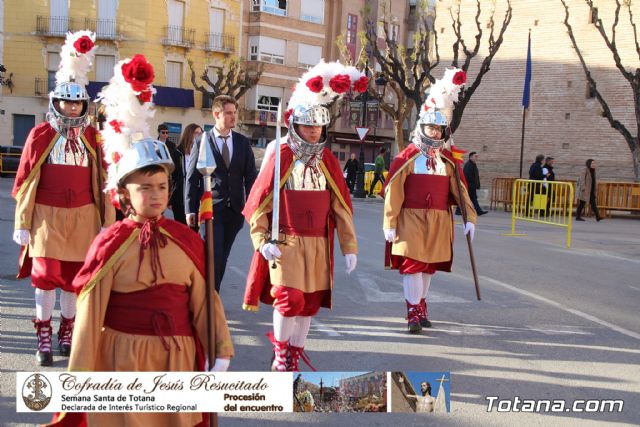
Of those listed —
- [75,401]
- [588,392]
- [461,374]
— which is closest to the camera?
[75,401]

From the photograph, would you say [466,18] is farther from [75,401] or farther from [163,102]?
[75,401]

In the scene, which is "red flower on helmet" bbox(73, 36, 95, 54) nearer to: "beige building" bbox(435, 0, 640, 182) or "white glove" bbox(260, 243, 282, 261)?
"white glove" bbox(260, 243, 282, 261)

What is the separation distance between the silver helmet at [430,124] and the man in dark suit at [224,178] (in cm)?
168

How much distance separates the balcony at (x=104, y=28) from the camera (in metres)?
45.3

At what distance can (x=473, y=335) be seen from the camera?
25.5 feet

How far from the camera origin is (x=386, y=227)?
25.6 feet

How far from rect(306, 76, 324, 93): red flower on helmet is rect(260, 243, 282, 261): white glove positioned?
1.27 meters

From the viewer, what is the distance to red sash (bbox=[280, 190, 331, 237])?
5.96 metres

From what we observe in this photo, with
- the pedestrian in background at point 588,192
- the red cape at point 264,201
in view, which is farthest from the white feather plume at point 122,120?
the pedestrian in background at point 588,192

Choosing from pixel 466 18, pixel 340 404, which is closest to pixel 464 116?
pixel 466 18

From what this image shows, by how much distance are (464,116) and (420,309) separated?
31.7 metres

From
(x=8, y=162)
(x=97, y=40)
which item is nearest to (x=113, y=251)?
(x=8, y=162)

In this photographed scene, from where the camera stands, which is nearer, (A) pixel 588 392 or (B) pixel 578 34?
(A) pixel 588 392

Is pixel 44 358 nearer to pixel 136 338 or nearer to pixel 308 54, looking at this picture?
pixel 136 338
